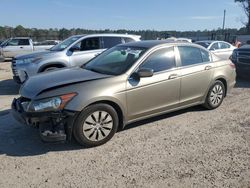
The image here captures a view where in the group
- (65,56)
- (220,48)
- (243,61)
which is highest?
(65,56)

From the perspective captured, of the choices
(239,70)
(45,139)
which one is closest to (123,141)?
(45,139)

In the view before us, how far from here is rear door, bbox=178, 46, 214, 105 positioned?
6012 mm

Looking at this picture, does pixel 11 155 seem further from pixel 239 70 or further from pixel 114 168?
pixel 239 70

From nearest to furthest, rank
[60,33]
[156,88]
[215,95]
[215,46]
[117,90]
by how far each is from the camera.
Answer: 1. [117,90]
2. [156,88]
3. [215,95]
4. [215,46]
5. [60,33]

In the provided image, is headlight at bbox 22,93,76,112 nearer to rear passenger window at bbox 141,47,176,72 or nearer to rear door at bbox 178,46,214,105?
rear passenger window at bbox 141,47,176,72

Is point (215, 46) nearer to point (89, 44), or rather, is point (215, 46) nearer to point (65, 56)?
point (89, 44)

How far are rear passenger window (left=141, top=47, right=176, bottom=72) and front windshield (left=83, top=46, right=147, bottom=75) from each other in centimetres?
19

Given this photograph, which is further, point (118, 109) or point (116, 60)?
point (116, 60)

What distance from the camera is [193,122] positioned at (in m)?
5.97

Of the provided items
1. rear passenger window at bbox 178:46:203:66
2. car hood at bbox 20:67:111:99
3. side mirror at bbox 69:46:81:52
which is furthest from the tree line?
car hood at bbox 20:67:111:99

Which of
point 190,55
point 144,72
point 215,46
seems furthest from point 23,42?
point 144,72

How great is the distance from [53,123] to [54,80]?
0.83m

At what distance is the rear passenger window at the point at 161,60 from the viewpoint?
18.1 ft

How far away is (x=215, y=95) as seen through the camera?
22.2 ft
